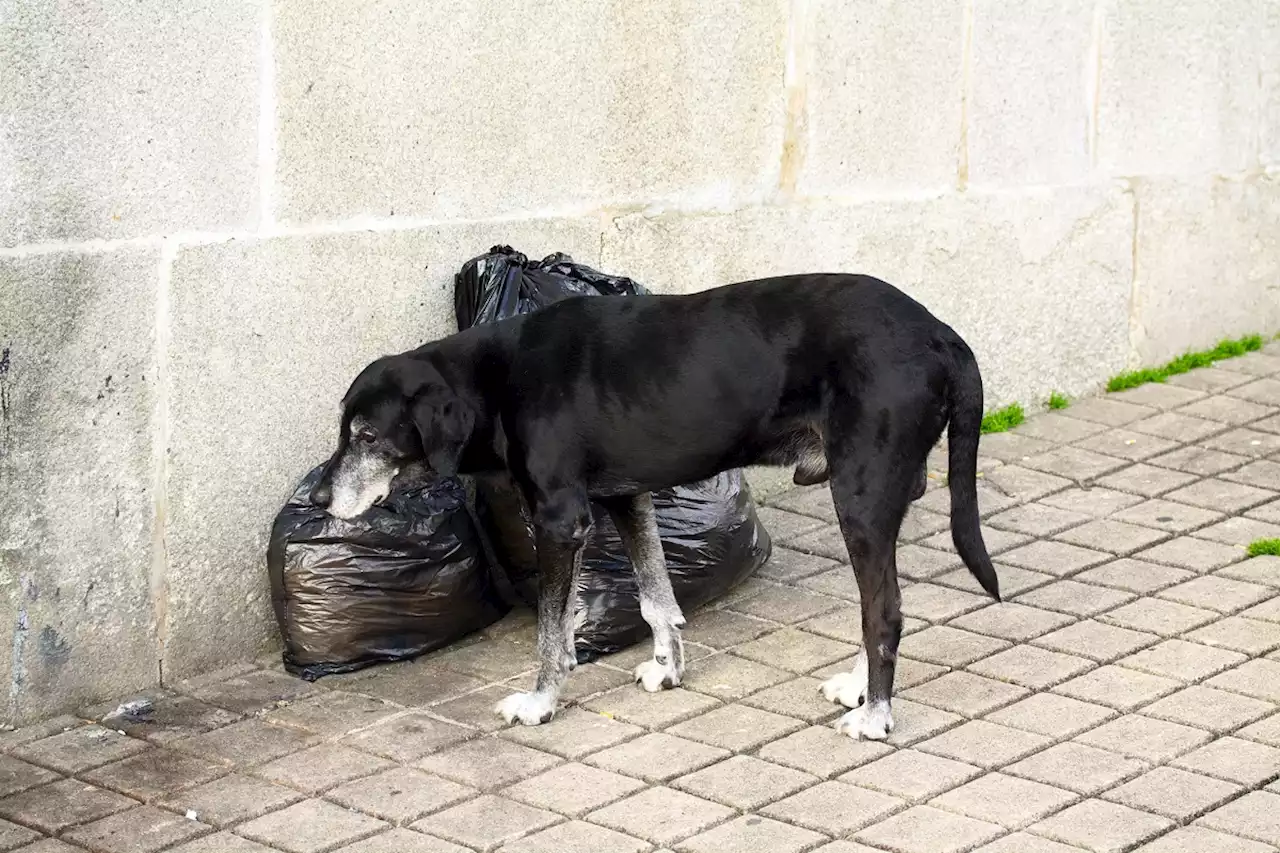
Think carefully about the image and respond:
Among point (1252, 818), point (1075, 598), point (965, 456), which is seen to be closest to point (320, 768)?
point (965, 456)

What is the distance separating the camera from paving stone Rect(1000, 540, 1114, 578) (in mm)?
5957

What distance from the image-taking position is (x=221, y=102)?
196 inches

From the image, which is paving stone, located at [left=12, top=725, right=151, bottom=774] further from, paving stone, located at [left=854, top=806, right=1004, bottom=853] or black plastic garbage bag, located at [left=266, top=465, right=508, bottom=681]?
paving stone, located at [left=854, top=806, right=1004, bottom=853]

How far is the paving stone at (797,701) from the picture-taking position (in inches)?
190

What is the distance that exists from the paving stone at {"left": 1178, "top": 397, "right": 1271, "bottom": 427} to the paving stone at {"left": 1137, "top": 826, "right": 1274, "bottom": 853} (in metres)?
3.85

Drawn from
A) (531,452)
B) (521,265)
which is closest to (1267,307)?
(521,265)

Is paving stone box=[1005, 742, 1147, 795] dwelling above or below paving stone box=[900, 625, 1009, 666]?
below

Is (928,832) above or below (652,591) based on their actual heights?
below

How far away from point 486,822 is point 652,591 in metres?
1.10

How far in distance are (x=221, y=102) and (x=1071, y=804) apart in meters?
2.97

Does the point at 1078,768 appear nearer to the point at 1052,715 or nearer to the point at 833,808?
the point at 1052,715

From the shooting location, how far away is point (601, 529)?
5.39 metres

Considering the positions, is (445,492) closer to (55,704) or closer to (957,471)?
(55,704)

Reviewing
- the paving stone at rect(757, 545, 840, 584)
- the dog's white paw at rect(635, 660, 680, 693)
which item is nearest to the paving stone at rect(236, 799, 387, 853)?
the dog's white paw at rect(635, 660, 680, 693)
